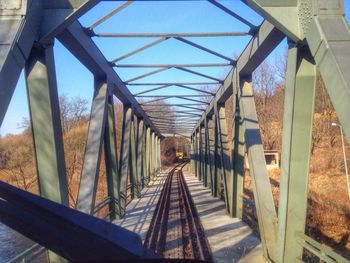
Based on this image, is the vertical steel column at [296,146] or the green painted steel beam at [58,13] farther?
the vertical steel column at [296,146]

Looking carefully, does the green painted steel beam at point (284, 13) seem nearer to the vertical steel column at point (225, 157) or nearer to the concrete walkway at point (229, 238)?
the concrete walkway at point (229, 238)

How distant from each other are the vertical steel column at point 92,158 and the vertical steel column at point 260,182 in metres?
2.84

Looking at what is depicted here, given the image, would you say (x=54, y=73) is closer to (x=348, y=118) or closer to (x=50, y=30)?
(x=50, y=30)

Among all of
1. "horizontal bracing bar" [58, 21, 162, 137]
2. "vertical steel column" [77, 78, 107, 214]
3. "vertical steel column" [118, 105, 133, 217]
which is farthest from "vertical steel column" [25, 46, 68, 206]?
"vertical steel column" [118, 105, 133, 217]

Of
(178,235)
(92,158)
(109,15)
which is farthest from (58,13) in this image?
(178,235)

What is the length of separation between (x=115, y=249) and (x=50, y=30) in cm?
387

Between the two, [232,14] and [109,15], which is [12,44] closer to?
[109,15]

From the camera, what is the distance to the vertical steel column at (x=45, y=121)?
4723 mm

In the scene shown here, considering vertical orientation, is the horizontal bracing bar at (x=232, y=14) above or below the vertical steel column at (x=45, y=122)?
above

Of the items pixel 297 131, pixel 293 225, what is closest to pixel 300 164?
pixel 297 131

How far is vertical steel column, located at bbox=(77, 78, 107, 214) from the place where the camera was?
24.3 ft

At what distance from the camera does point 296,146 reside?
16.0ft

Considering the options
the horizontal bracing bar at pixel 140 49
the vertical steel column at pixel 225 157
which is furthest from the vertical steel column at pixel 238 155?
the horizontal bracing bar at pixel 140 49

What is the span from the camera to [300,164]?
493 cm
